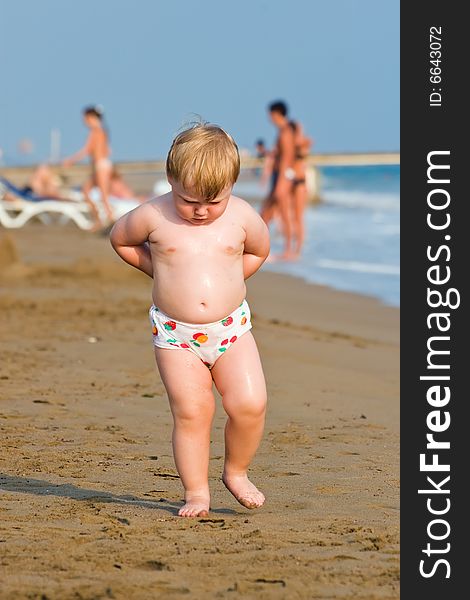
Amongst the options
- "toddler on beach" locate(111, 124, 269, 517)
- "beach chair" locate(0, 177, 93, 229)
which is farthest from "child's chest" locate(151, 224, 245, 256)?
"beach chair" locate(0, 177, 93, 229)

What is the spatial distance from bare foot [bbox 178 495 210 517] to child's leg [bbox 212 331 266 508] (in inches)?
5.3

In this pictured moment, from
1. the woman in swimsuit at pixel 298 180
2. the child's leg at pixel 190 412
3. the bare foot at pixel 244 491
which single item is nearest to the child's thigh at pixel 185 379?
the child's leg at pixel 190 412

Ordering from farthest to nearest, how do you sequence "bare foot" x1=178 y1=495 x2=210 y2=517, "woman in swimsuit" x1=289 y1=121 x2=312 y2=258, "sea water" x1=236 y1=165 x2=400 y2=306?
1. "woman in swimsuit" x1=289 y1=121 x2=312 y2=258
2. "sea water" x1=236 y1=165 x2=400 y2=306
3. "bare foot" x1=178 y1=495 x2=210 y2=517

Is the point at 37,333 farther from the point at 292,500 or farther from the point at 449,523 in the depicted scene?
the point at 449,523

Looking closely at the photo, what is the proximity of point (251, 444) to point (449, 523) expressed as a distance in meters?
0.89

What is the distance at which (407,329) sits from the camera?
4.16 m

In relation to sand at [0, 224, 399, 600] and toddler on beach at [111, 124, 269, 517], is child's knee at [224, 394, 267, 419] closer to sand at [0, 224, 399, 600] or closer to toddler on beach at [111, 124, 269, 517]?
toddler on beach at [111, 124, 269, 517]

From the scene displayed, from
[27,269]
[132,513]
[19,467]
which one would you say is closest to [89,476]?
[19,467]

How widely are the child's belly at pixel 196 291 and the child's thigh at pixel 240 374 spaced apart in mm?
135

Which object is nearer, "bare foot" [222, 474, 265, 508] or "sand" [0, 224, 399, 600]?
"sand" [0, 224, 399, 600]

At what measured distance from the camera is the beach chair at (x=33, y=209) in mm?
22016

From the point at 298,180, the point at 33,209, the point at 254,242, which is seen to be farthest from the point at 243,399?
the point at 33,209

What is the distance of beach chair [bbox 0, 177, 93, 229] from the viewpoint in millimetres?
22016

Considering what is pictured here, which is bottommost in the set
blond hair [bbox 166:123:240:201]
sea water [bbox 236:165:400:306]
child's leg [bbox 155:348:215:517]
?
sea water [bbox 236:165:400:306]
